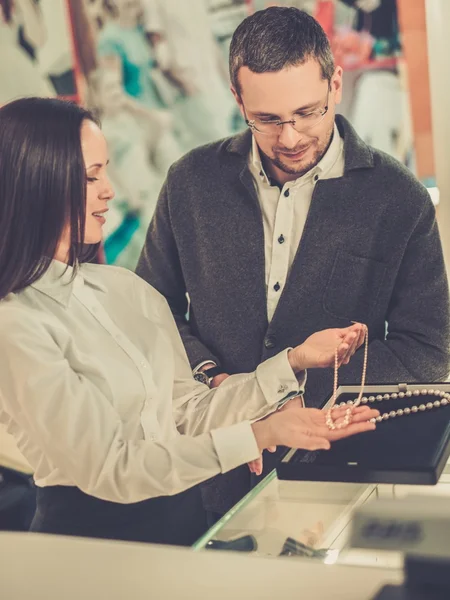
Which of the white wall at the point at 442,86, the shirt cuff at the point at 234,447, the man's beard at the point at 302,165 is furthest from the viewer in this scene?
the white wall at the point at 442,86

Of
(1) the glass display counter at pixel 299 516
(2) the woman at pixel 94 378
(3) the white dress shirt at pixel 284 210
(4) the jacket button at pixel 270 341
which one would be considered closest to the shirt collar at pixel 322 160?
(3) the white dress shirt at pixel 284 210

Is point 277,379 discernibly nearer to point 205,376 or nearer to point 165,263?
point 205,376

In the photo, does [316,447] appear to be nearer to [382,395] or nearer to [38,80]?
[382,395]

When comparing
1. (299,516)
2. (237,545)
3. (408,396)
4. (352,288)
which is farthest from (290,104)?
(237,545)

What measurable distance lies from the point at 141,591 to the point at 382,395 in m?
1.10

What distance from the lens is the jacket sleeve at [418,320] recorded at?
2.07 meters

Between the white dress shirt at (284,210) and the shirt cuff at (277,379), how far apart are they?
Result: 1.11ft

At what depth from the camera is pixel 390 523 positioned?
2.07 feet

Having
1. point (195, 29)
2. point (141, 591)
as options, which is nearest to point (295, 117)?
point (141, 591)

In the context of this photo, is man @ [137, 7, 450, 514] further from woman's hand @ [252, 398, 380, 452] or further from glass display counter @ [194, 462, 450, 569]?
glass display counter @ [194, 462, 450, 569]

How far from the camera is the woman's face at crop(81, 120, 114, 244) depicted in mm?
1705

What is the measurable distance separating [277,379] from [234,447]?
1.00 feet

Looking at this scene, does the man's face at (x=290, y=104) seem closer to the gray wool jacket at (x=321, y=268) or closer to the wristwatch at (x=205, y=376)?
the gray wool jacket at (x=321, y=268)

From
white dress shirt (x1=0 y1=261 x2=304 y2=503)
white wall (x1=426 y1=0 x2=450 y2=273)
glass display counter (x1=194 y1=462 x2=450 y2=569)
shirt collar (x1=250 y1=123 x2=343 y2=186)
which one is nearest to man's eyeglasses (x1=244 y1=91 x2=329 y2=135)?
shirt collar (x1=250 y1=123 x2=343 y2=186)
